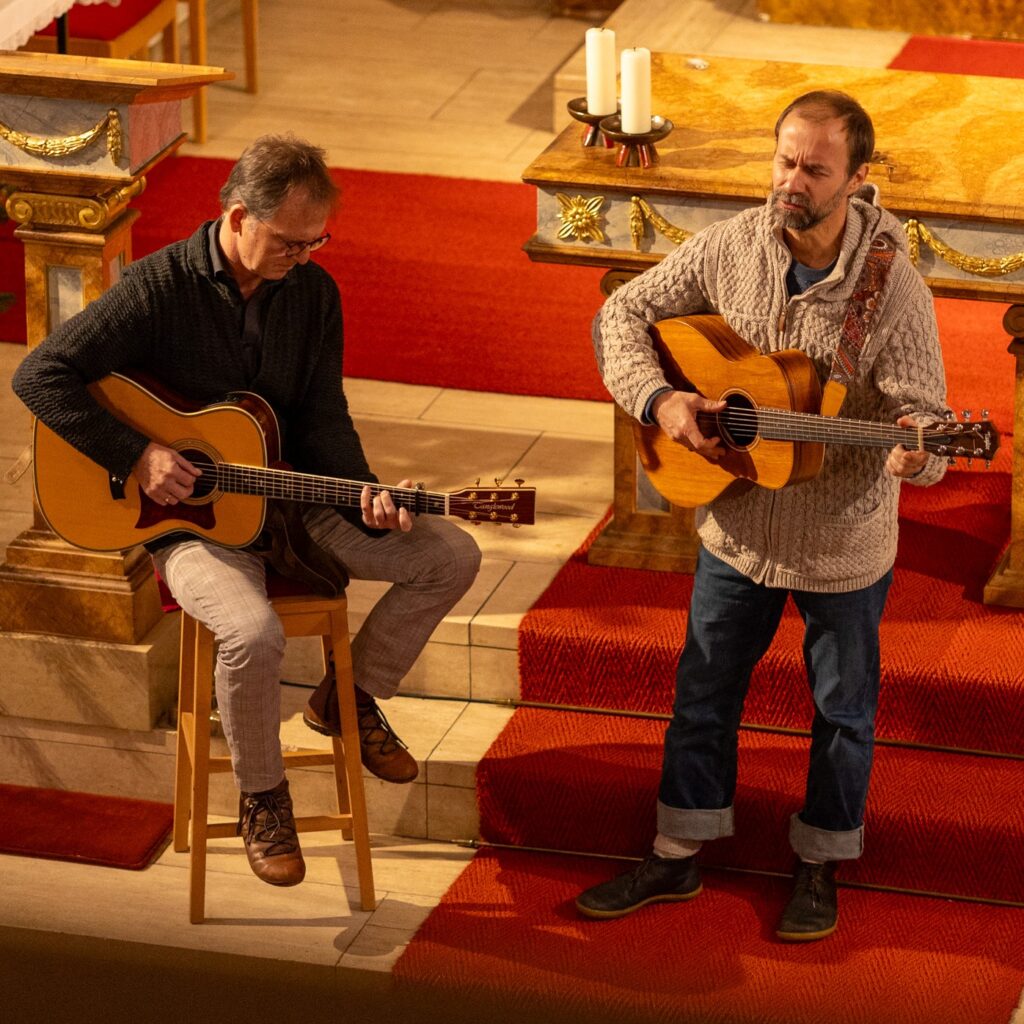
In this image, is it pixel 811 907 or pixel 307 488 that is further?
pixel 811 907

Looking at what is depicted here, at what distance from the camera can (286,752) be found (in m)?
3.62

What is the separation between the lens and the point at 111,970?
50 centimetres

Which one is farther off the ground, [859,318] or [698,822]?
[859,318]

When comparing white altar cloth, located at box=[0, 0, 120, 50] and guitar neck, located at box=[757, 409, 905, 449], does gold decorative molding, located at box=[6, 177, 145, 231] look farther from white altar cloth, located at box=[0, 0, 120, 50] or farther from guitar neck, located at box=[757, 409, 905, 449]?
guitar neck, located at box=[757, 409, 905, 449]

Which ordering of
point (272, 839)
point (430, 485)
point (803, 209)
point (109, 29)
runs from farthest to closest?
1. point (109, 29)
2. point (430, 485)
3. point (272, 839)
4. point (803, 209)

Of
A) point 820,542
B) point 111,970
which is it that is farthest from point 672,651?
point 111,970

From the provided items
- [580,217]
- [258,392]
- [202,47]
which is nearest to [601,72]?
[580,217]

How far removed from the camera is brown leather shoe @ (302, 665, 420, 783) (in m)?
3.36

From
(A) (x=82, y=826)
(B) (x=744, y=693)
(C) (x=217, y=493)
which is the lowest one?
(A) (x=82, y=826)

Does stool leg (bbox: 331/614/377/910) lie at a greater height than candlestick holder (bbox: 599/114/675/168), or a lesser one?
lesser

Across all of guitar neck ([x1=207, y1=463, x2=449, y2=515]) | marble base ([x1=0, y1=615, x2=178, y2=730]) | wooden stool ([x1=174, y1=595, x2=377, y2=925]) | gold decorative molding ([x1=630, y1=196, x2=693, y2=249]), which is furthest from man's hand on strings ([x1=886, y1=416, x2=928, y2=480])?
marble base ([x1=0, y1=615, x2=178, y2=730])

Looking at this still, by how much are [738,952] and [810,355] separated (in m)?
1.21

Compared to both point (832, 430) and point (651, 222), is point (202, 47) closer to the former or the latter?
point (651, 222)

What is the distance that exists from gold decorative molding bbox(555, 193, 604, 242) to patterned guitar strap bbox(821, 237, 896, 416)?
3.74 feet
